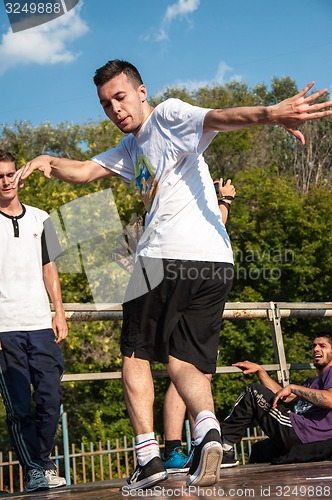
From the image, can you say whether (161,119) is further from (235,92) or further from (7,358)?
(235,92)

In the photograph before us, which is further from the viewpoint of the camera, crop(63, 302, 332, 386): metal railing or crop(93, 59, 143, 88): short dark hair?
crop(63, 302, 332, 386): metal railing

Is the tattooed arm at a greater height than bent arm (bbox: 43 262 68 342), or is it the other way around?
bent arm (bbox: 43 262 68 342)

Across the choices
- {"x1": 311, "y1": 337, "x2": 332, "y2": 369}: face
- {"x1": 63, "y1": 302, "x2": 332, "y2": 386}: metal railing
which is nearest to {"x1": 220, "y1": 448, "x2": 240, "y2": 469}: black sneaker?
{"x1": 63, "y1": 302, "x2": 332, "y2": 386}: metal railing

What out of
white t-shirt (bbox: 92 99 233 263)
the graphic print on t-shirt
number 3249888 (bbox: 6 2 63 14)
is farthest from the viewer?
number 3249888 (bbox: 6 2 63 14)

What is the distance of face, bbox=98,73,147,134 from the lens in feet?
12.7

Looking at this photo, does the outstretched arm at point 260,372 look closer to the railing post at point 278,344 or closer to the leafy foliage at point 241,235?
the railing post at point 278,344

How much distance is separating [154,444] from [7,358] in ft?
5.77

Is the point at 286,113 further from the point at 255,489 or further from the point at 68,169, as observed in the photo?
the point at 255,489

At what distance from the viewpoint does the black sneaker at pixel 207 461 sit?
3.36 meters

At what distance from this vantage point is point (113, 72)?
3885 millimetres

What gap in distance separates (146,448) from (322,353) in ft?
9.68

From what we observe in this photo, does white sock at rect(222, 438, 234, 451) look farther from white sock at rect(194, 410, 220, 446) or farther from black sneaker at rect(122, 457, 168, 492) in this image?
white sock at rect(194, 410, 220, 446)

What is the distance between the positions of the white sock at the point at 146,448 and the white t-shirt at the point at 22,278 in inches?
68.0

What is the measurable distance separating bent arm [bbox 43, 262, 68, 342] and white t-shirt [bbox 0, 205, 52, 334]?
14 centimetres
